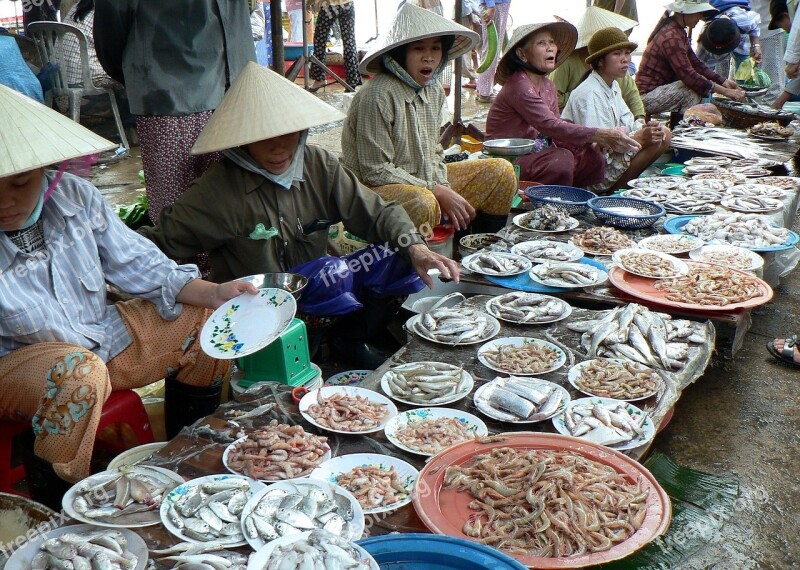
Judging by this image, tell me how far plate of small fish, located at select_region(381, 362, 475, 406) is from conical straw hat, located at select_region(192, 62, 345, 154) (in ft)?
3.81

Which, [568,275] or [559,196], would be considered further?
[559,196]

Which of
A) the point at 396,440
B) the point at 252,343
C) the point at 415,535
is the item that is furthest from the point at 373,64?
the point at 415,535

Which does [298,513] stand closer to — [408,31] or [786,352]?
[786,352]

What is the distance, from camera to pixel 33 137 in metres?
2.30

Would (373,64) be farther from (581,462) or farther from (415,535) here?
(415,535)

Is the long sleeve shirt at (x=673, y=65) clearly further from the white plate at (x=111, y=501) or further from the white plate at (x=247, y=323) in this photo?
the white plate at (x=111, y=501)

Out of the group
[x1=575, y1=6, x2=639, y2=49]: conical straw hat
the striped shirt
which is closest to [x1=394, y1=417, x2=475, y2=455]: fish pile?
the striped shirt

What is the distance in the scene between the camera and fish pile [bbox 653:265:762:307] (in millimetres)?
3686

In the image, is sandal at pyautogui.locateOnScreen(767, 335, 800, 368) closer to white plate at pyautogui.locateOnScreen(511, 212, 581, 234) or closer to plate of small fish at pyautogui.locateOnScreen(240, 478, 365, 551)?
white plate at pyautogui.locateOnScreen(511, 212, 581, 234)

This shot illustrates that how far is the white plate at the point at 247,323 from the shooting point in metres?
2.65

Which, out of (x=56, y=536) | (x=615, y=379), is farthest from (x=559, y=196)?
(x=56, y=536)

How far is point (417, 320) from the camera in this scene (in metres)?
3.47

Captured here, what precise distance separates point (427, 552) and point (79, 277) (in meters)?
1.62

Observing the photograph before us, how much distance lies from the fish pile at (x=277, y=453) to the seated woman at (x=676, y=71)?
25.8 feet
